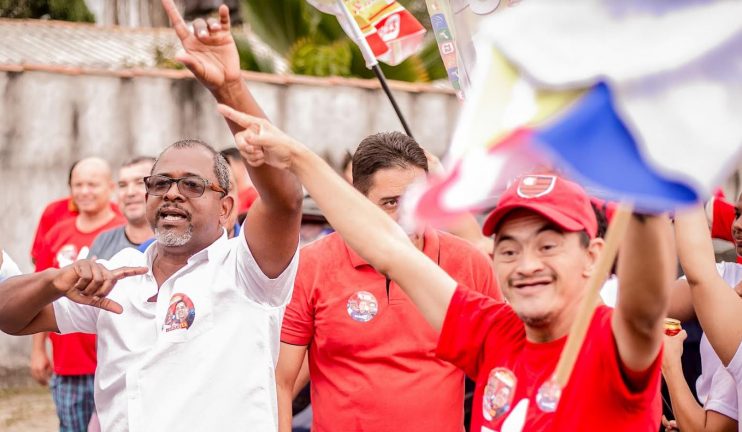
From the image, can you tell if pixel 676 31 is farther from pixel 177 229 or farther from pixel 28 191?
pixel 28 191

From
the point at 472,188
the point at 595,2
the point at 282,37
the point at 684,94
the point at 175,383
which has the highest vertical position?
the point at 282,37

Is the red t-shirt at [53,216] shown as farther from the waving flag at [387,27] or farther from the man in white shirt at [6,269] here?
the man in white shirt at [6,269]

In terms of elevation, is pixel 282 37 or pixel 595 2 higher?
pixel 282 37

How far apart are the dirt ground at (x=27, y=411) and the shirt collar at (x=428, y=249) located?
5519mm

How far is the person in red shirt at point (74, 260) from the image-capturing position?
19.6ft

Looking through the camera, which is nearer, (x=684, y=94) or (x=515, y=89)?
(x=684, y=94)

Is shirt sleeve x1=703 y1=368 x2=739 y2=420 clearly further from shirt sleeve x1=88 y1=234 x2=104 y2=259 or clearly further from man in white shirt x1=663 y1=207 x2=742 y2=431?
shirt sleeve x1=88 y1=234 x2=104 y2=259

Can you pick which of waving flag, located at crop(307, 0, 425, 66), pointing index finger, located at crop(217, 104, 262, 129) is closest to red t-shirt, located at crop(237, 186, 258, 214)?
waving flag, located at crop(307, 0, 425, 66)

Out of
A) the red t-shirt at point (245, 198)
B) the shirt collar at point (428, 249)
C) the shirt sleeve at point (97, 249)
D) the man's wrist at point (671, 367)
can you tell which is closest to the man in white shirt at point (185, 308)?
the shirt collar at point (428, 249)

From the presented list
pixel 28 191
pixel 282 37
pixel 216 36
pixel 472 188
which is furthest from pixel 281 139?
pixel 282 37

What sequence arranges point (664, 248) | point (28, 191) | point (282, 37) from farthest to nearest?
point (282, 37), point (28, 191), point (664, 248)

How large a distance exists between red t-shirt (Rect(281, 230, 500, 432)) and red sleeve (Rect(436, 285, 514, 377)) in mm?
954

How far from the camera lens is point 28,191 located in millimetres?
9766

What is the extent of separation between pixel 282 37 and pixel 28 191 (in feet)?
18.3
